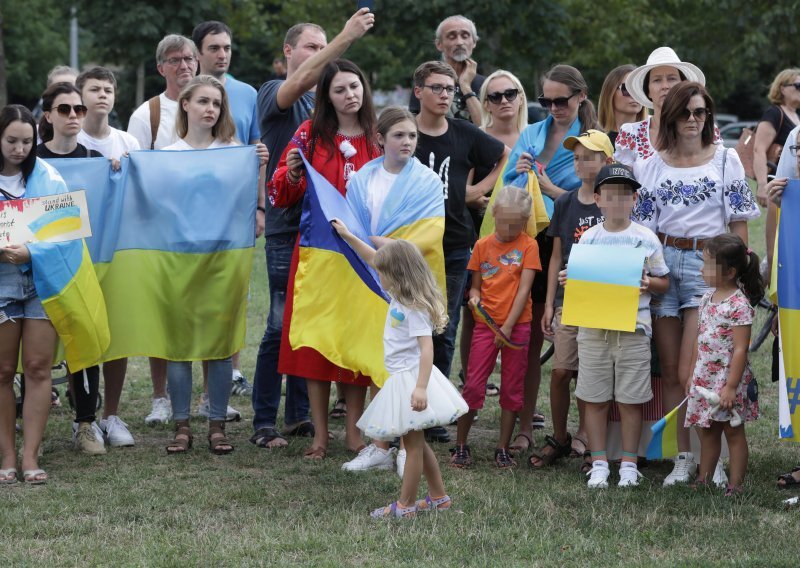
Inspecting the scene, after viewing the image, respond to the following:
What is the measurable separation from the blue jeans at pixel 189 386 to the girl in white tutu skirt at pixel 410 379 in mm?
1770

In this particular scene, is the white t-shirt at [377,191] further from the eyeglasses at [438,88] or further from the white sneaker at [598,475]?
the white sneaker at [598,475]

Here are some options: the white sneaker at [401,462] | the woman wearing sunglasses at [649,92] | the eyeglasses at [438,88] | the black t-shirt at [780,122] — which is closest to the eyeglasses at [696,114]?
the woman wearing sunglasses at [649,92]

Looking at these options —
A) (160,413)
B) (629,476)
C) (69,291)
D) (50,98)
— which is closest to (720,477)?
(629,476)

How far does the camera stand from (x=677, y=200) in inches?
246

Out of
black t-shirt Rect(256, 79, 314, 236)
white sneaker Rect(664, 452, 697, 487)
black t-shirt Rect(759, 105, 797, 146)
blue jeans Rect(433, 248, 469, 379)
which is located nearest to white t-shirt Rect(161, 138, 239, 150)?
black t-shirt Rect(256, 79, 314, 236)

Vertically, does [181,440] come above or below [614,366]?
below

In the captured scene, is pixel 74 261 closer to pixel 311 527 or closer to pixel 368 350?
pixel 368 350

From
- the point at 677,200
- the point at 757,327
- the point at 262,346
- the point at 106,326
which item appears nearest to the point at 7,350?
the point at 106,326

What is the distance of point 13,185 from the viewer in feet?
21.1

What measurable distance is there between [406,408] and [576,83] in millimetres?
2539

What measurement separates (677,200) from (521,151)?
123 centimetres

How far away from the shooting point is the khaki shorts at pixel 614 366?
6332mm

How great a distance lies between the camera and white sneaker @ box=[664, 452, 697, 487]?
629cm

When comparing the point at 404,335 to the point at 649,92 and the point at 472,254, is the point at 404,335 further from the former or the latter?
the point at 649,92
